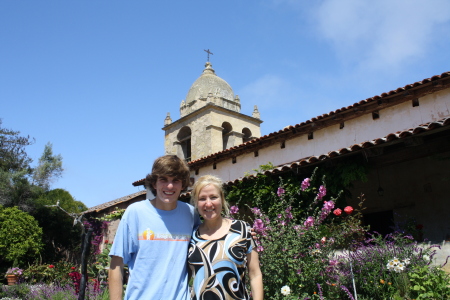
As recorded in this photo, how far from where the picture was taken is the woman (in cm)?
241

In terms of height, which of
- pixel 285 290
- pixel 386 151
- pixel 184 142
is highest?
pixel 184 142

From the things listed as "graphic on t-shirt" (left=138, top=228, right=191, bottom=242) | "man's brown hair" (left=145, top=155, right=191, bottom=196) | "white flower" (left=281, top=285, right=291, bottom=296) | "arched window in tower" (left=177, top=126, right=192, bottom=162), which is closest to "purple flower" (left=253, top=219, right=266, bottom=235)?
"white flower" (left=281, top=285, right=291, bottom=296)

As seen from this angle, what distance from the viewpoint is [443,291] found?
190 inches

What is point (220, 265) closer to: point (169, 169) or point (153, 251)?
point (153, 251)

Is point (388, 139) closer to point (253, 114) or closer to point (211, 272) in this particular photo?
point (211, 272)

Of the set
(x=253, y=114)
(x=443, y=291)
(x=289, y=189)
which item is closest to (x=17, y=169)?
(x=253, y=114)

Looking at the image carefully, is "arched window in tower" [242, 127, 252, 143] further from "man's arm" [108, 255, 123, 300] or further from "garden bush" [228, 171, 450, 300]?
"man's arm" [108, 255, 123, 300]

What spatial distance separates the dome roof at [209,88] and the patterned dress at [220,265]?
18029mm

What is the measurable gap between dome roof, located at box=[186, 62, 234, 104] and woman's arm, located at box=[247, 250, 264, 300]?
18016 millimetres

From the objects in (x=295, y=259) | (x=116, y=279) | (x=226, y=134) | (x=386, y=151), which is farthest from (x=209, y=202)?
(x=226, y=134)

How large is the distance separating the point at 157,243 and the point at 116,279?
331mm

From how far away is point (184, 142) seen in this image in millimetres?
21328

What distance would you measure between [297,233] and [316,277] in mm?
605

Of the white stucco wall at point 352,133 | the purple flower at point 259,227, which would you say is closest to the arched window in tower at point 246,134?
the white stucco wall at point 352,133
